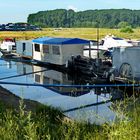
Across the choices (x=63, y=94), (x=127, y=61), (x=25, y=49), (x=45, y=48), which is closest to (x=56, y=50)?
(x=45, y=48)

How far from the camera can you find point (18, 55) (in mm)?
39375

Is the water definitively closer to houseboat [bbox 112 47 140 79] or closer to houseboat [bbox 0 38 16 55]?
houseboat [bbox 112 47 140 79]

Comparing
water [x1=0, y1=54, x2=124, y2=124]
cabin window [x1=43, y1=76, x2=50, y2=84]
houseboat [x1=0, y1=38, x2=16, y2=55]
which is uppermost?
houseboat [x1=0, y1=38, x2=16, y2=55]

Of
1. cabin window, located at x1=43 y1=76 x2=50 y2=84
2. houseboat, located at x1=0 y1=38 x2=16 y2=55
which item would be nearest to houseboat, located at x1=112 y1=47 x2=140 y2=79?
cabin window, located at x1=43 y1=76 x2=50 y2=84

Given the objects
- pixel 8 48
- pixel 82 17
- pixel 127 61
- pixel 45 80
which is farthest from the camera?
pixel 82 17

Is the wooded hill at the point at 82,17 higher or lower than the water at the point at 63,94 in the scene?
higher

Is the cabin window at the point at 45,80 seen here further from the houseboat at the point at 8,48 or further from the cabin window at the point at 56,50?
the houseboat at the point at 8,48

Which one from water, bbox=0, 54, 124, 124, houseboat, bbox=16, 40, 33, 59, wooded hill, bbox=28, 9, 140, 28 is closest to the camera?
water, bbox=0, 54, 124, 124

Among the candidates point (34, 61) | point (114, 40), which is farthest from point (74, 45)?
point (114, 40)

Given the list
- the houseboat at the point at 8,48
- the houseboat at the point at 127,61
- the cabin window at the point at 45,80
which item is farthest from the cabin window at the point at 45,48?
the houseboat at the point at 8,48

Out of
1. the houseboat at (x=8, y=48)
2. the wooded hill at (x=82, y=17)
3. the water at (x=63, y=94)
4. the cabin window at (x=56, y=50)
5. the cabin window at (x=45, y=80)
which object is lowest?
the cabin window at (x=45, y=80)

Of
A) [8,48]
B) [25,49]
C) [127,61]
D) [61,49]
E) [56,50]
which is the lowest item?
[8,48]

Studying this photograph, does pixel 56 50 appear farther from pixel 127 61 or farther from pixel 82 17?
pixel 82 17

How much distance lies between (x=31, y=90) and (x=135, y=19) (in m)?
159
